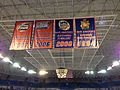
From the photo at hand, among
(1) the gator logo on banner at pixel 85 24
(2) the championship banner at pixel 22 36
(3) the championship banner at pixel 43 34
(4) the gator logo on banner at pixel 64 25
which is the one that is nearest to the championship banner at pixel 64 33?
(4) the gator logo on banner at pixel 64 25

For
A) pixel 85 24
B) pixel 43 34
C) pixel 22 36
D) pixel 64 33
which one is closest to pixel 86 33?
pixel 85 24

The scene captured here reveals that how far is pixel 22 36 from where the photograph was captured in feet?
28.7

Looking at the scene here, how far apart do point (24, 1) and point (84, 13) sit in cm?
446

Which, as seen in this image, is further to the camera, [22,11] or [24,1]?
[22,11]

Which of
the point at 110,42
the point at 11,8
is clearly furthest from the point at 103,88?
the point at 11,8

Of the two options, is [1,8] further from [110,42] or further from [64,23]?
[110,42]

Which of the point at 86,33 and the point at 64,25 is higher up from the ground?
the point at 64,25

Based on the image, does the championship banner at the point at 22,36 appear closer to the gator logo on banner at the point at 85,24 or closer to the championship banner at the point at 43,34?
the championship banner at the point at 43,34

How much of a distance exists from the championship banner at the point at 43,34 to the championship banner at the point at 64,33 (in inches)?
A: 11.1

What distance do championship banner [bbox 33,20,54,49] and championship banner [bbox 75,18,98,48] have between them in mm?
1170

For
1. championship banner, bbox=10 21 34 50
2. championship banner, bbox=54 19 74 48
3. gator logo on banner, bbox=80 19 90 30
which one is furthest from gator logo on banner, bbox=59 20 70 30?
championship banner, bbox=10 21 34 50

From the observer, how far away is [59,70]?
11.5 metres

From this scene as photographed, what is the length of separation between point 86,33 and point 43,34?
72.7 inches

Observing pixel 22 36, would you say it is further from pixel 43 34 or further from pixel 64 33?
pixel 64 33
